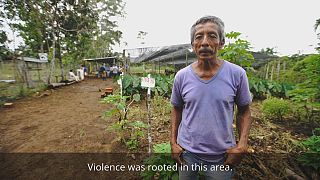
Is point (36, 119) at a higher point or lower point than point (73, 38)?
lower

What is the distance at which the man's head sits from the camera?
1.32 m

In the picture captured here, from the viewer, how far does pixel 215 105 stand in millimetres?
1288

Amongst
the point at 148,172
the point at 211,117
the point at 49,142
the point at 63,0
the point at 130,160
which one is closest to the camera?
the point at 211,117

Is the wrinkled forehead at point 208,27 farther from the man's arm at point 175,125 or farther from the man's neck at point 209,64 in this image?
the man's arm at point 175,125

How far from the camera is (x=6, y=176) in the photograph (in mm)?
2680

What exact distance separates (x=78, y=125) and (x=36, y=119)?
1657 millimetres

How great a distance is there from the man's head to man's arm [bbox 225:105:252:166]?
1.59 feet

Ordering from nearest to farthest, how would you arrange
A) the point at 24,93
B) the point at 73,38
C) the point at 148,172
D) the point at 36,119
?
the point at 148,172 < the point at 36,119 < the point at 24,93 < the point at 73,38

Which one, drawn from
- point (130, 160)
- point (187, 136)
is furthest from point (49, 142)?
point (187, 136)

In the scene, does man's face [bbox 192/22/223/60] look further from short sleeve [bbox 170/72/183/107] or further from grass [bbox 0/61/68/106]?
grass [bbox 0/61/68/106]

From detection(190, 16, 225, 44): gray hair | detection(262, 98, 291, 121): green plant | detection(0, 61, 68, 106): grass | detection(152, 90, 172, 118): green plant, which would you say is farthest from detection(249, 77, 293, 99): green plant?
detection(0, 61, 68, 106): grass

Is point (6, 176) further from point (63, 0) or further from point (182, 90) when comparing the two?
point (63, 0)

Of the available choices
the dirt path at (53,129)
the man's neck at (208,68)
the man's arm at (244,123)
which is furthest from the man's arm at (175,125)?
the dirt path at (53,129)

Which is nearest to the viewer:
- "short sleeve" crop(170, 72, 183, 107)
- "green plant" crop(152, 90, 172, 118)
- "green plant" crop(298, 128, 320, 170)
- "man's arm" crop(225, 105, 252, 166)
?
"man's arm" crop(225, 105, 252, 166)
